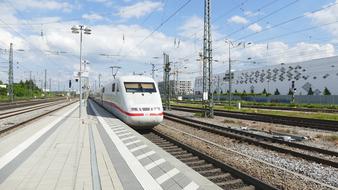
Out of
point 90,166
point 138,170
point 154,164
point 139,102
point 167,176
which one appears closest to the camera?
point 167,176

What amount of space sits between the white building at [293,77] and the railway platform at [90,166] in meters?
54.8

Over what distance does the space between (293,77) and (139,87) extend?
87727 mm

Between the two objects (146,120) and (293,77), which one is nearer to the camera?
(146,120)

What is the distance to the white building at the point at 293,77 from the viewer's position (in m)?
82.9

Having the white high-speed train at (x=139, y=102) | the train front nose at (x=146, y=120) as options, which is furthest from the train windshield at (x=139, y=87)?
the train front nose at (x=146, y=120)

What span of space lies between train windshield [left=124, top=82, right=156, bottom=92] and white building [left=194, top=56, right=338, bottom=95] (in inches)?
1856

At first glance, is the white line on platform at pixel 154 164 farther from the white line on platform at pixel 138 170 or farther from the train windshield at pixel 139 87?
the train windshield at pixel 139 87

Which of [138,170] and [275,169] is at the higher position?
[138,170]

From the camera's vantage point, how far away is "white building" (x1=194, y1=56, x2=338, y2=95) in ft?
272

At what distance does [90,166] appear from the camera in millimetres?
8062

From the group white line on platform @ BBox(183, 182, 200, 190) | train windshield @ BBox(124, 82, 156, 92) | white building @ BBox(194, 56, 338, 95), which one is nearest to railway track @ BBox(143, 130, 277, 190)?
white line on platform @ BBox(183, 182, 200, 190)

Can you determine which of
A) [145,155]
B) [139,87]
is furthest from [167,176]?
[139,87]

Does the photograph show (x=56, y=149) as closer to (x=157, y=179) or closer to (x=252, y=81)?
(x=157, y=179)

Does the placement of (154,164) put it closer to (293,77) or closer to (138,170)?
(138,170)
